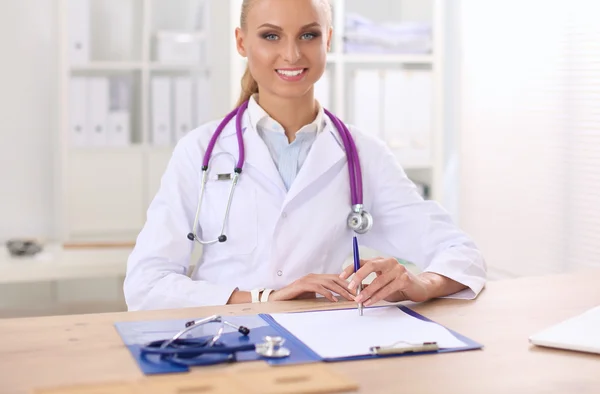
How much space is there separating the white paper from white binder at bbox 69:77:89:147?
7.81 ft

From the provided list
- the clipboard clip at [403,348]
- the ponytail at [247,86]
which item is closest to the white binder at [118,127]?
the ponytail at [247,86]

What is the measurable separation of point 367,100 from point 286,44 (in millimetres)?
1831

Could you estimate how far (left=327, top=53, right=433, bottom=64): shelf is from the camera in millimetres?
3684

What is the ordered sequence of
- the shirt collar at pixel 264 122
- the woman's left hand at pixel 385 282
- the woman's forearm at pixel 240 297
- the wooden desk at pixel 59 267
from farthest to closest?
1. the wooden desk at pixel 59 267
2. the shirt collar at pixel 264 122
3. the woman's forearm at pixel 240 297
4. the woman's left hand at pixel 385 282

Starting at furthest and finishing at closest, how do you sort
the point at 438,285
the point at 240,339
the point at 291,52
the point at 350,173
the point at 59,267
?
the point at 59,267 < the point at 350,173 < the point at 291,52 < the point at 438,285 < the point at 240,339

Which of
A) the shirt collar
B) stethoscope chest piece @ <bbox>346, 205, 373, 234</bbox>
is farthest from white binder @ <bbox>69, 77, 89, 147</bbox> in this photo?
stethoscope chest piece @ <bbox>346, 205, 373, 234</bbox>

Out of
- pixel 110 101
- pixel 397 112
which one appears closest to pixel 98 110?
pixel 110 101

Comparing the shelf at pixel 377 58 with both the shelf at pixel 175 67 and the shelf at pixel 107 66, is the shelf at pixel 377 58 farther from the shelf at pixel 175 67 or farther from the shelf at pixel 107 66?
the shelf at pixel 107 66

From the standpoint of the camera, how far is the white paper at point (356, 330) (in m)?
1.29

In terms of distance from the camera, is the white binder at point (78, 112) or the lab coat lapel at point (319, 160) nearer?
the lab coat lapel at point (319, 160)

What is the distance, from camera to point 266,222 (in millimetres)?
1934

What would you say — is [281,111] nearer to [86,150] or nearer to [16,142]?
[86,150]

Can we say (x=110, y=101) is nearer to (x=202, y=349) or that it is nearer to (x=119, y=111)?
(x=119, y=111)

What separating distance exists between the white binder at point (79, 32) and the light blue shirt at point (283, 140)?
1831 mm
